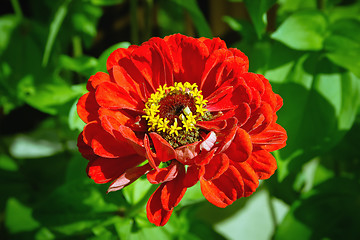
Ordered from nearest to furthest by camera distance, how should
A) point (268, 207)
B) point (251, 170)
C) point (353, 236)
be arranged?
point (251, 170) < point (353, 236) < point (268, 207)

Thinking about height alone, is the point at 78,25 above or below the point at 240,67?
below

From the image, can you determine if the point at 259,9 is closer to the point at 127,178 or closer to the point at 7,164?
the point at 127,178

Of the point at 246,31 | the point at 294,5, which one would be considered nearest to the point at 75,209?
the point at 246,31

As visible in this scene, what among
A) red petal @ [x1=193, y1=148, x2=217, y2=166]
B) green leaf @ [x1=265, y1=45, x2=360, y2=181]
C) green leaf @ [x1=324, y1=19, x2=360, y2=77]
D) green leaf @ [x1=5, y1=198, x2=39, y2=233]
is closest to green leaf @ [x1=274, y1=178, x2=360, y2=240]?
green leaf @ [x1=265, y1=45, x2=360, y2=181]

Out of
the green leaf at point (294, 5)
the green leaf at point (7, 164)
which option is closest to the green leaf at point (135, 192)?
the green leaf at point (7, 164)

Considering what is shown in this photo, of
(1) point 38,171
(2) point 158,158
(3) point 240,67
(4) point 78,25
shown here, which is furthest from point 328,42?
(1) point 38,171

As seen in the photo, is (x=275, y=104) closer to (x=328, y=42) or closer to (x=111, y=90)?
(x=111, y=90)

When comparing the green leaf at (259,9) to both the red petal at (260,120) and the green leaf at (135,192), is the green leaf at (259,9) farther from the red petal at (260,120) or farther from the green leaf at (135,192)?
the green leaf at (135,192)
